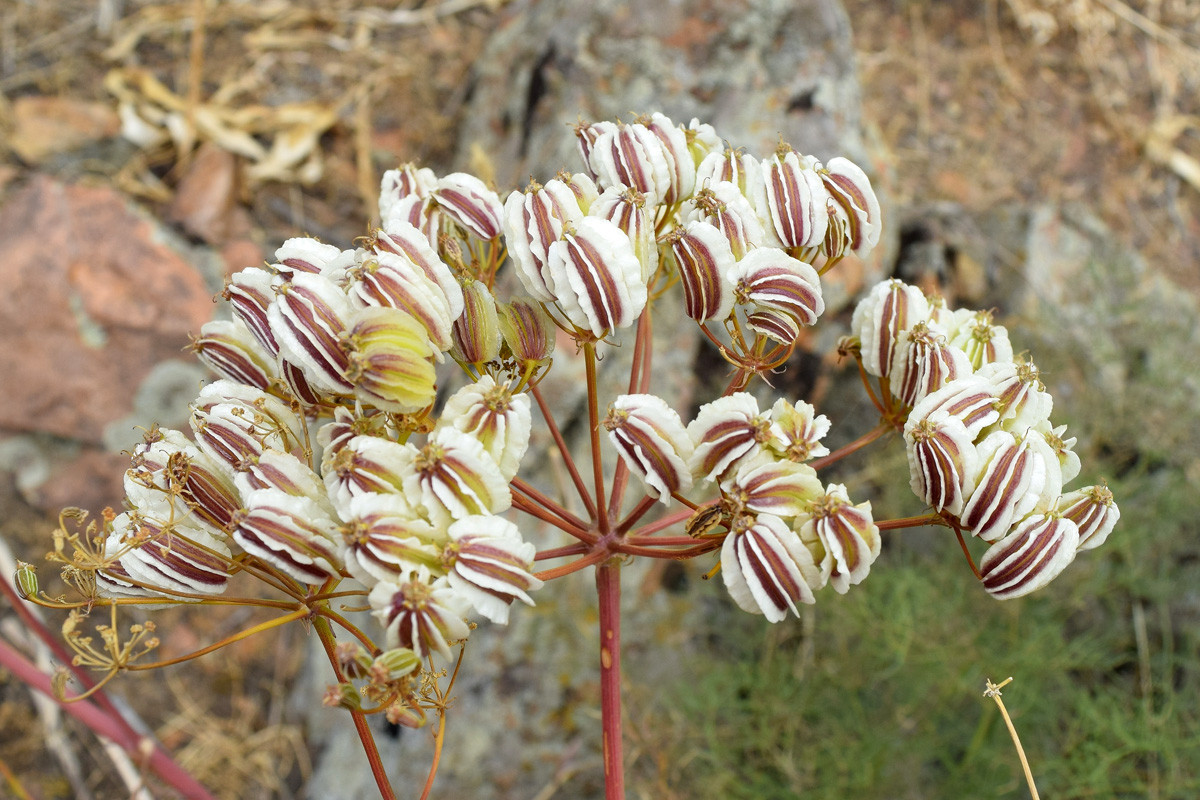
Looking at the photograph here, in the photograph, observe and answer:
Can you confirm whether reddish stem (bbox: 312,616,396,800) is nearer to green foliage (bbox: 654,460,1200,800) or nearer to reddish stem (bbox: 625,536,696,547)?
reddish stem (bbox: 625,536,696,547)

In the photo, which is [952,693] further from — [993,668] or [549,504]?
[549,504]

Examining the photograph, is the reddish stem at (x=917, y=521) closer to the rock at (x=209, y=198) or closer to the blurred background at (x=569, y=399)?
the blurred background at (x=569, y=399)

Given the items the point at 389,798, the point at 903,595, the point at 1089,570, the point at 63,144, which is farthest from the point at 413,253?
the point at 63,144

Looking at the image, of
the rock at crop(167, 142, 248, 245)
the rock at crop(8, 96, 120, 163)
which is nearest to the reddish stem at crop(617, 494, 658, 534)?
the rock at crop(167, 142, 248, 245)

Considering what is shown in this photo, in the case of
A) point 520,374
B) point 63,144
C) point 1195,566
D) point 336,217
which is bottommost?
point 1195,566

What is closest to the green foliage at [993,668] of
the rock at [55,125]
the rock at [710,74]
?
the rock at [710,74]

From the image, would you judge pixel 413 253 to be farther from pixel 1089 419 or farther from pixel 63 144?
pixel 63 144
